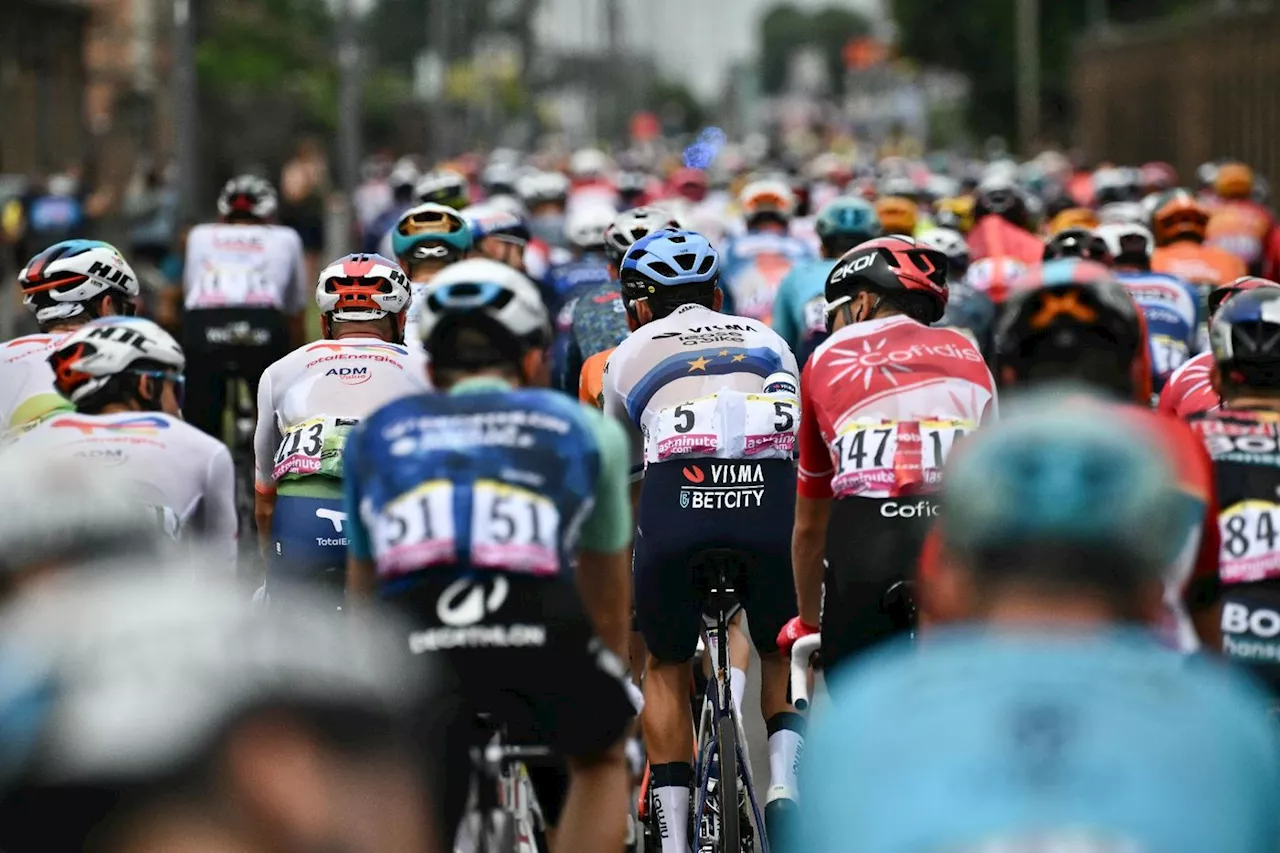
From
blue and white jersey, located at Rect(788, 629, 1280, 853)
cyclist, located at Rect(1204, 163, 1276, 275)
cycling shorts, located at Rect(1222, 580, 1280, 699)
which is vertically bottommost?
cycling shorts, located at Rect(1222, 580, 1280, 699)

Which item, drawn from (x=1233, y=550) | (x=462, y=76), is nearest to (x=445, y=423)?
(x=1233, y=550)

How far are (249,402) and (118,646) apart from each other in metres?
10.9

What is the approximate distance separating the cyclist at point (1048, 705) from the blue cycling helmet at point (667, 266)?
190 inches

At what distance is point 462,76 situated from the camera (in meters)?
117

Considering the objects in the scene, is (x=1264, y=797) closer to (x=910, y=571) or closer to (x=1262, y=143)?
(x=910, y=571)

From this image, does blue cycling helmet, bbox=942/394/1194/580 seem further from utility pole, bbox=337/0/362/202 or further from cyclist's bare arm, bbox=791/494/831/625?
utility pole, bbox=337/0/362/202

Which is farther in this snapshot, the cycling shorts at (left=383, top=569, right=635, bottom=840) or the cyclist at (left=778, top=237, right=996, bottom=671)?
the cyclist at (left=778, top=237, right=996, bottom=671)

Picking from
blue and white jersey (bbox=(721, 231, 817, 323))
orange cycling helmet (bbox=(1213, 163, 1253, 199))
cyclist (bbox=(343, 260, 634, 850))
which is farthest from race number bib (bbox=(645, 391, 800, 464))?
orange cycling helmet (bbox=(1213, 163, 1253, 199))

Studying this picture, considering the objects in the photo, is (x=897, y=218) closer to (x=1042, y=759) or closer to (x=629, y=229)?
(x=629, y=229)

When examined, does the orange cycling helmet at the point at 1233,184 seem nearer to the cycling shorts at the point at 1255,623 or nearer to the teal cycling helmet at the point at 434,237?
the teal cycling helmet at the point at 434,237

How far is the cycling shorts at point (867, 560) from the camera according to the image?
22.0 feet

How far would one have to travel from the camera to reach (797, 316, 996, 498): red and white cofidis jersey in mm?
6715

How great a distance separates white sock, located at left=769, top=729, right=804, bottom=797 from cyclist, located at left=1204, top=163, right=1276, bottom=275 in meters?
9.32

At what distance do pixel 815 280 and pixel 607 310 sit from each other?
5.14 feet
